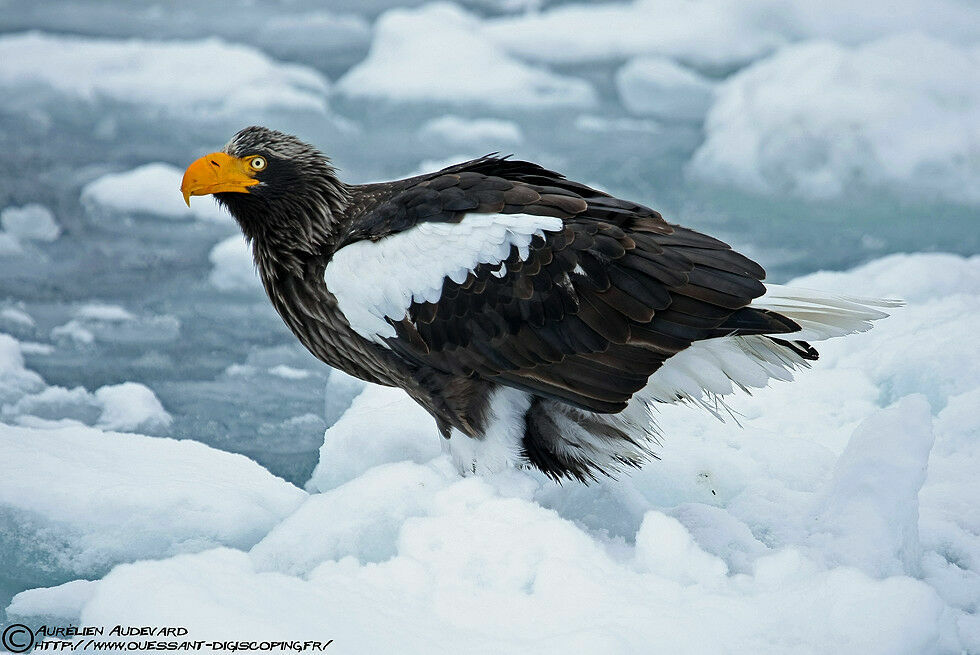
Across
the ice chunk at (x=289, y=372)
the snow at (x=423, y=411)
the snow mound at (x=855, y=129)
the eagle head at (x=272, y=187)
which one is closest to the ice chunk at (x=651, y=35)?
the snow at (x=423, y=411)

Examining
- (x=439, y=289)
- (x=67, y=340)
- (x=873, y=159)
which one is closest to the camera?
(x=439, y=289)

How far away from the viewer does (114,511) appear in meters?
3.26

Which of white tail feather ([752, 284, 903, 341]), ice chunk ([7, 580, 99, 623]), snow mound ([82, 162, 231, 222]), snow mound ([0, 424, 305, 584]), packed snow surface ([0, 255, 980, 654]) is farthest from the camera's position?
snow mound ([82, 162, 231, 222])

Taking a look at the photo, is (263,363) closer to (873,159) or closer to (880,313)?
(880,313)

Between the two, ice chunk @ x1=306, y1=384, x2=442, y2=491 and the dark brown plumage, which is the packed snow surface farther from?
the dark brown plumage

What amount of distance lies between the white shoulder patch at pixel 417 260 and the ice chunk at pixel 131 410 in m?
1.43

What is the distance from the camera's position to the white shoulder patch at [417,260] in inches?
123

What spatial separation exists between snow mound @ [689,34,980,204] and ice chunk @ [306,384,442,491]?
13.2 feet

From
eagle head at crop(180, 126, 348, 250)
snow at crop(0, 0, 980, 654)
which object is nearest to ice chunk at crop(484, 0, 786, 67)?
snow at crop(0, 0, 980, 654)

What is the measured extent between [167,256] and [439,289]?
338 centimetres

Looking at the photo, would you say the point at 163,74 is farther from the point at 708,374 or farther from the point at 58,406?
the point at 708,374

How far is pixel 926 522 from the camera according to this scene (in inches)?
136

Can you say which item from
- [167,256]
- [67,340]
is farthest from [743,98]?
[67,340]

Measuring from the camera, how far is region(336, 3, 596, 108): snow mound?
8461 millimetres
